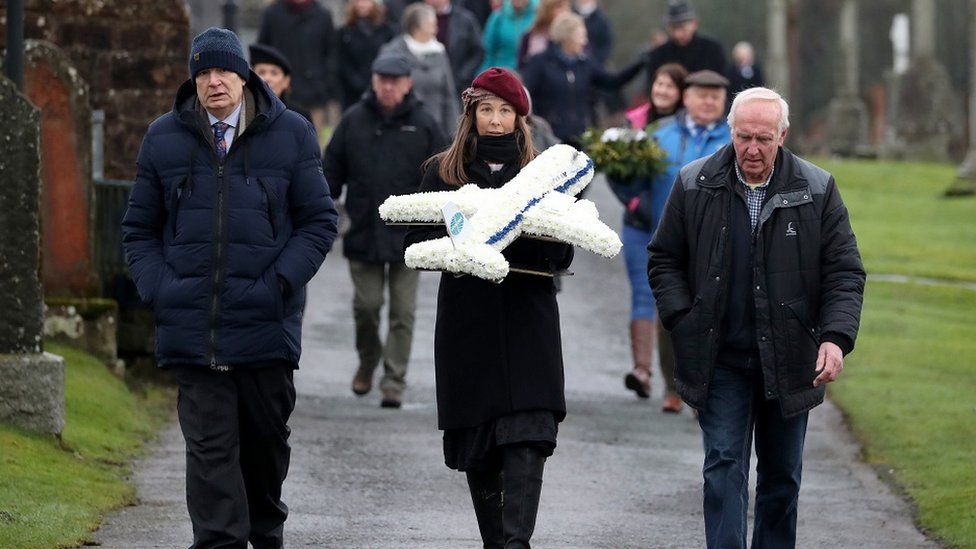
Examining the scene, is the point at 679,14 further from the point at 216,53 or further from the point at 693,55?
the point at 216,53

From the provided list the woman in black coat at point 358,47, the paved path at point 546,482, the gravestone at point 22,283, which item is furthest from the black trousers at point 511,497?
the woman in black coat at point 358,47

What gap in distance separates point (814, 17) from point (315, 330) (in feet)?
168

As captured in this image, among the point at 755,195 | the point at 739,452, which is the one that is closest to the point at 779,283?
the point at 755,195

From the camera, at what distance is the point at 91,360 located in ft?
40.0

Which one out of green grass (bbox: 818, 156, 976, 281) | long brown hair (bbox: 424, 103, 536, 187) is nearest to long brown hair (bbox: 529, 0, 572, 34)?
green grass (bbox: 818, 156, 976, 281)

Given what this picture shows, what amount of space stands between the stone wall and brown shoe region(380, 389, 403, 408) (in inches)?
89.0

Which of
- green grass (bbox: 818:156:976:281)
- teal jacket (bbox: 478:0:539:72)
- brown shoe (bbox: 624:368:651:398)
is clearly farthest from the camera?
green grass (bbox: 818:156:976:281)

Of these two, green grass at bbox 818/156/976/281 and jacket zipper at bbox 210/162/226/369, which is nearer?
jacket zipper at bbox 210/162/226/369

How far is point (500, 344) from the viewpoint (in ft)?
26.1

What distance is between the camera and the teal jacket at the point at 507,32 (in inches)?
810

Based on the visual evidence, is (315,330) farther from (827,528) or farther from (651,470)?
(827,528)

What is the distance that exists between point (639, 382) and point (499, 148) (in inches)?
222

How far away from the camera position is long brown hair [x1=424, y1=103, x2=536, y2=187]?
811cm

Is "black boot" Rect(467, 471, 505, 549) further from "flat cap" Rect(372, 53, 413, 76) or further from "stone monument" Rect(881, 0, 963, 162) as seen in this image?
"stone monument" Rect(881, 0, 963, 162)
